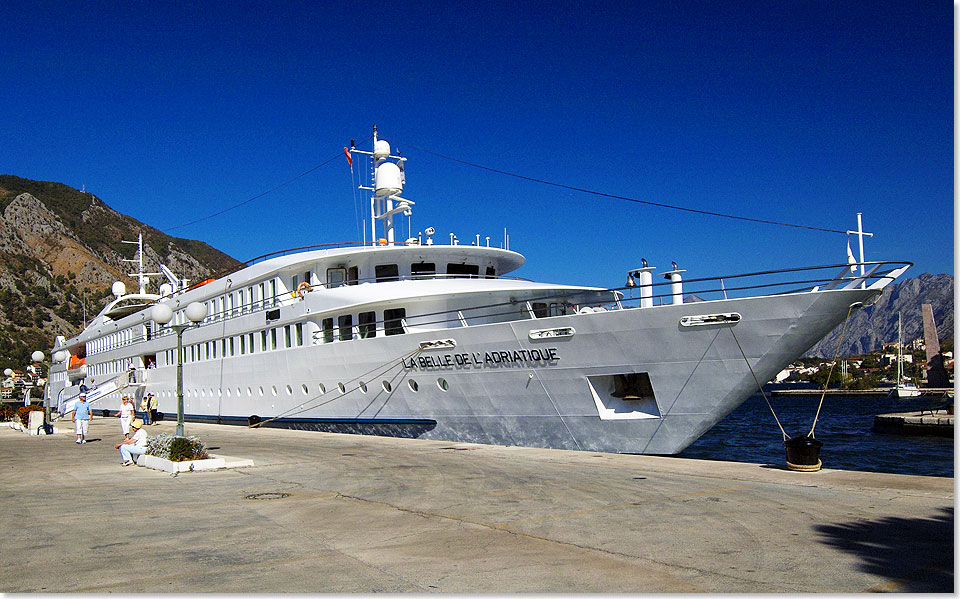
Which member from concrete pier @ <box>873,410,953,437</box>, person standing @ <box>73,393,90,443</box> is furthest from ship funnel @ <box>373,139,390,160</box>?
concrete pier @ <box>873,410,953,437</box>

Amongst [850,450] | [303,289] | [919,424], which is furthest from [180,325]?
[919,424]

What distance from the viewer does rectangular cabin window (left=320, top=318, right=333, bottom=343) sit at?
21.7m

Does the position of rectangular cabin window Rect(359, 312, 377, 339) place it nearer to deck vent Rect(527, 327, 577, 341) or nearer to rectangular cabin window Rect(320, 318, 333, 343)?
rectangular cabin window Rect(320, 318, 333, 343)

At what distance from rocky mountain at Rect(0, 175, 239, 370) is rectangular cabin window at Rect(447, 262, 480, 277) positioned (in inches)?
3466

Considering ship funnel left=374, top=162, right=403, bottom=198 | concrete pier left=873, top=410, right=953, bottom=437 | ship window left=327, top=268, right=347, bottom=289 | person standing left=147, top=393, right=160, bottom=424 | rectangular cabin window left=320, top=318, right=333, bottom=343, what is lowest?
concrete pier left=873, top=410, right=953, bottom=437

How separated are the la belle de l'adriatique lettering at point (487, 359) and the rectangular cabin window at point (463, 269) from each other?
4.34 m

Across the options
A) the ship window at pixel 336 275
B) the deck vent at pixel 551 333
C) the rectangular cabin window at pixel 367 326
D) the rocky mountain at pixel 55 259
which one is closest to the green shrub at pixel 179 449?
the deck vent at pixel 551 333

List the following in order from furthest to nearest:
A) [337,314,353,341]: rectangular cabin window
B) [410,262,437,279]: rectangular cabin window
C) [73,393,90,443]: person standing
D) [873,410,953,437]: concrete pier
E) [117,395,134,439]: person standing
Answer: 1. [873,410,953,437]: concrete pier
2. [410,262,437,279]: rectangular cabin window
3. [337,314,353,341]: rectangular cabin window
4. [73,393,90,443]: person standing
5. [117,395,134,439]: person standing

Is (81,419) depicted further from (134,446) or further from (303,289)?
(303,289)

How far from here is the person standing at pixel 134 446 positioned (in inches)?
524

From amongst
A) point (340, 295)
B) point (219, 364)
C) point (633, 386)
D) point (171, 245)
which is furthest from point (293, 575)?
point (171, 245)

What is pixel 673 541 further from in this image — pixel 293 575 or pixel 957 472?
pixel 293 575

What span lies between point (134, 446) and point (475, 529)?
8.49 m

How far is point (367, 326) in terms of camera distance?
67.7 feet
